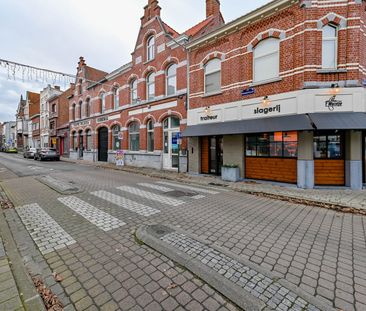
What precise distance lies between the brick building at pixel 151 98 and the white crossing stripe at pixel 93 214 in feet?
25.5

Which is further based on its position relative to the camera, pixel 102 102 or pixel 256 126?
pixel 102 102

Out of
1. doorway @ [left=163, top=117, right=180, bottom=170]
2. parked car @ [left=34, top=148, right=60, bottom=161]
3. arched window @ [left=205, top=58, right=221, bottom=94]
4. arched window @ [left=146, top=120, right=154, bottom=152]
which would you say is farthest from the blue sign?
parked car @ [left=34, top=148, right=60, bottom=161]

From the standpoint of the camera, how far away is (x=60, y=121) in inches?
1265

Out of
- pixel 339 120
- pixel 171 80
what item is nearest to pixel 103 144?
pixel 171 80

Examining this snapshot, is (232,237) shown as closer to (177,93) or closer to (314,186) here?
(314,186)

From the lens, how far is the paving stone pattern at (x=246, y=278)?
2.31 m

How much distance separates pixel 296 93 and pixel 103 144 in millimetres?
→ 18797

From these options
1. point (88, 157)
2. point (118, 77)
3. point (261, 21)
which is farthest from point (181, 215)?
point (88, 157)

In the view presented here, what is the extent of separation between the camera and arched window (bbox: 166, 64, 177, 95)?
14463 millimetres

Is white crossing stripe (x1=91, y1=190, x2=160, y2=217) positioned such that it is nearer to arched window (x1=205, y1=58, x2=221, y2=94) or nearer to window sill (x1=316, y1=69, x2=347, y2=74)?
arched window (x1=205, y1=58, x2=221, y2=94)

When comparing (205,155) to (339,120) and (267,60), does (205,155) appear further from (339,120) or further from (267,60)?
(339,120)

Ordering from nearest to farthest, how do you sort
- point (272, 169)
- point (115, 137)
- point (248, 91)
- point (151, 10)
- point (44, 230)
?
point (44, 230) → point (272, 169) → point (248, 91) → point (151, 10) → point (115, 137)

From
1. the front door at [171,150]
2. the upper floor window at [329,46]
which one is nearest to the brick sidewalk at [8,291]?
the front door at [171,150]

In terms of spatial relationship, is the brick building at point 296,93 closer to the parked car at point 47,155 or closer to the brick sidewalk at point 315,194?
the brick sidewalk at point 315,194
